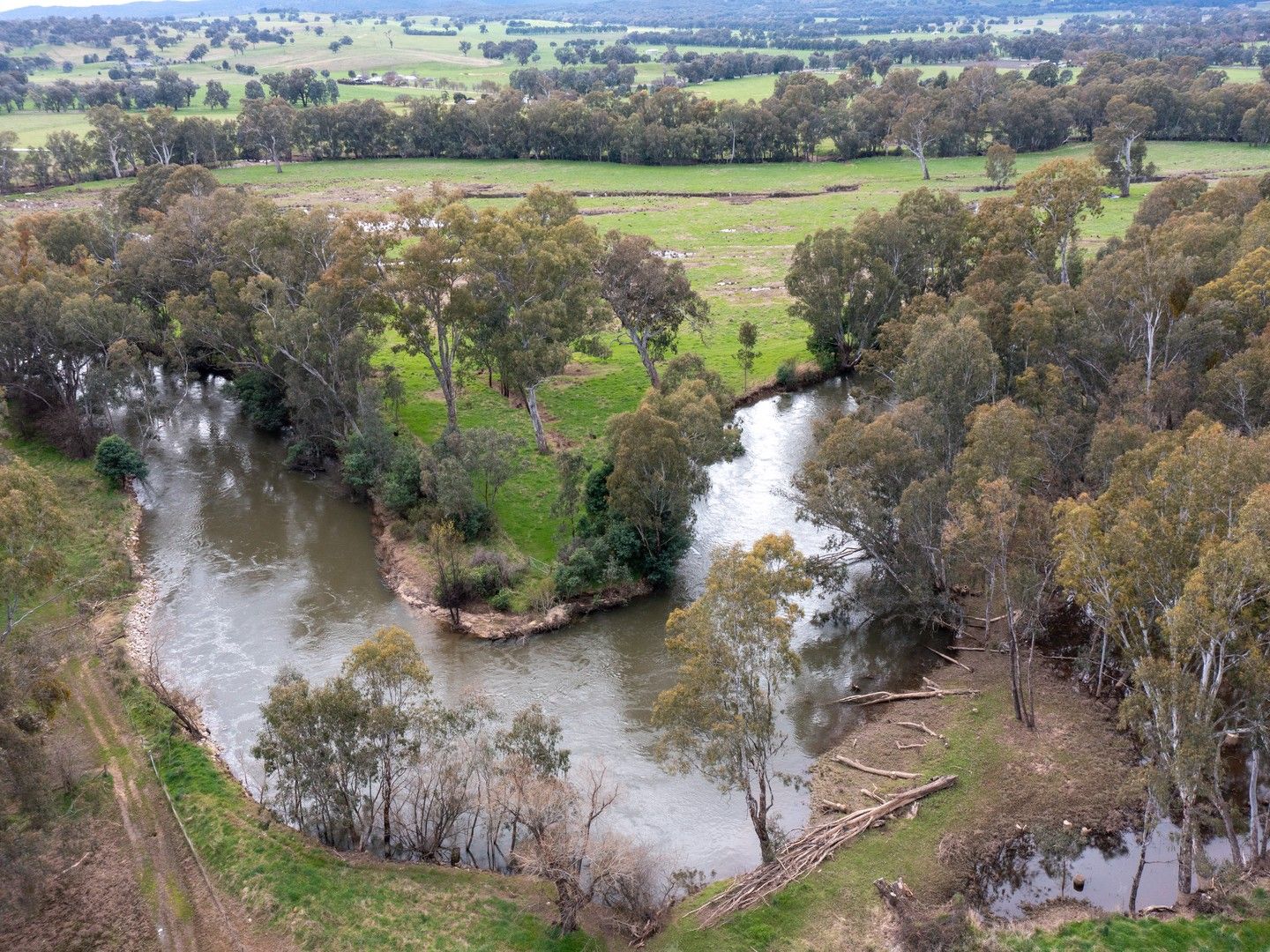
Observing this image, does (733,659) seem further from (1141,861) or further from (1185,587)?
(1141,861)

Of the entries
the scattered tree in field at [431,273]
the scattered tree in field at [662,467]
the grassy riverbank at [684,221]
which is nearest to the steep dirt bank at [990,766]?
the scattered tree in field at [662,467]

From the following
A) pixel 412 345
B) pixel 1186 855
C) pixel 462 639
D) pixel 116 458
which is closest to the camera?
pixel 1186 855

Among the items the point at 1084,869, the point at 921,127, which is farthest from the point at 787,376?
the point at 921,127

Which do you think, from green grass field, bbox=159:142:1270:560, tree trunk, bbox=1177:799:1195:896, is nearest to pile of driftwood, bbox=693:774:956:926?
tree trunk, bbox=1177:799:1195:896

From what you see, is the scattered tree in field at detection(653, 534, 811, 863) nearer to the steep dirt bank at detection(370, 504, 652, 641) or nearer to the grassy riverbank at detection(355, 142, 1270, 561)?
the steep dirt bank at detection(370, 504, 652, 641)

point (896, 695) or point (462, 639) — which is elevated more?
point (462, 639)

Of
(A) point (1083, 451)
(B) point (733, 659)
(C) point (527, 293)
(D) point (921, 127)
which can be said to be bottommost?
(A) point (1083, 451)

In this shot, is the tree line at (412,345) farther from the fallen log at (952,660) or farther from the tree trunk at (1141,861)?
the tree trunk at (1141,861)
